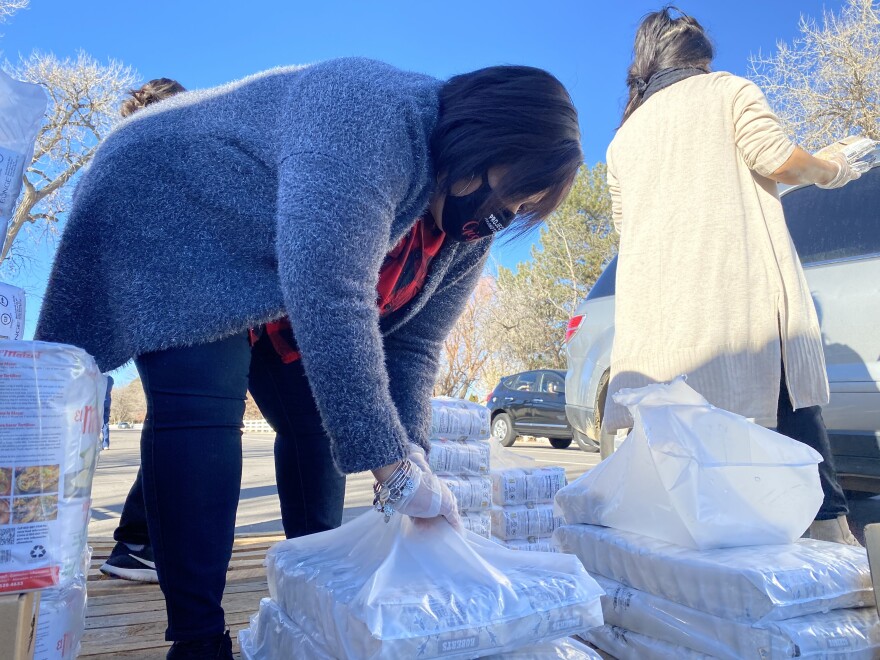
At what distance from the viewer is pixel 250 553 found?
2439 mm

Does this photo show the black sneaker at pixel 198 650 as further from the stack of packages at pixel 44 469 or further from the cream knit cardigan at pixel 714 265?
the cream knit cardigan at pixel 714 265

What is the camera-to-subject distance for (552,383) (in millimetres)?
11453

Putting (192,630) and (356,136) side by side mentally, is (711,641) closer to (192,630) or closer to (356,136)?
(192,630)

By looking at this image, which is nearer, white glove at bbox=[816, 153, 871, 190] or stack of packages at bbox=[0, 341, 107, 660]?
stack of packages at bbox=[0, 341, 107, 660]

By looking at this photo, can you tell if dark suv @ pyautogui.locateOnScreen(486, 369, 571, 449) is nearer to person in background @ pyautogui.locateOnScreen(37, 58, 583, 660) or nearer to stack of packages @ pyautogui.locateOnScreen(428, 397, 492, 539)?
stack of packages @ pyautogui.locateOnScreen(428, 397, 492, 539)

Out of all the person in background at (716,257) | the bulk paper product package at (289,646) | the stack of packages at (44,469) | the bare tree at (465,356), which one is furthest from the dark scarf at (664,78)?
the bare tree at (465,356)

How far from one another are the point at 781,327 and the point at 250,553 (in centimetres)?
183

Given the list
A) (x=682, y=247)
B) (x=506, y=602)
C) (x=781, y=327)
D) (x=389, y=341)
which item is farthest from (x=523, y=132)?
(x=781, y=327)

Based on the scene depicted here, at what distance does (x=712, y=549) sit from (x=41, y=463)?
3.57ft

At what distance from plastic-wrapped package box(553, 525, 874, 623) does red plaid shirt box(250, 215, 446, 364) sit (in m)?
0.67

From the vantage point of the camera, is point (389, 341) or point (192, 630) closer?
point (192, 630)

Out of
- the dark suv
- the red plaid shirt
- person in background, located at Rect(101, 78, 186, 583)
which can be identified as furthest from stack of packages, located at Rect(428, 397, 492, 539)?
the dark suv

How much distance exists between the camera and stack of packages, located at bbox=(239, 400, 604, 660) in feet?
3.15

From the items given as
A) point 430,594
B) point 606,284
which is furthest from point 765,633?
point 606,284
